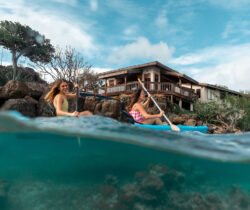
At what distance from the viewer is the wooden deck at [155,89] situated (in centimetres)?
2284

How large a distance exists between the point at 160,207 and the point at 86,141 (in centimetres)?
282

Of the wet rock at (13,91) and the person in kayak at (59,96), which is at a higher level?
the wet rock at (13,91)

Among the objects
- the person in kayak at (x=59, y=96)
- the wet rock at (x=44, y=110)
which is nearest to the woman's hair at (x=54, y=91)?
the person in kayak at (x=59, y=96)

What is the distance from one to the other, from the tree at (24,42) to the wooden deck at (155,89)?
37.7ft

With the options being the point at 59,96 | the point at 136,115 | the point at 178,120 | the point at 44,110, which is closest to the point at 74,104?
the point at 44,110

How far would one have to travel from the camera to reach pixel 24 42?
103 ft

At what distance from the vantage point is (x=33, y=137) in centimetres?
631

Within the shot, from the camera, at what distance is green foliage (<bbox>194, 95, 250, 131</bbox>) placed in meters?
18.1

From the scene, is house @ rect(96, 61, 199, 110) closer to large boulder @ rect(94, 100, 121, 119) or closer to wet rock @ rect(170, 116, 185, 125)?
wet rock @ rect(170, 116, 185, 125)

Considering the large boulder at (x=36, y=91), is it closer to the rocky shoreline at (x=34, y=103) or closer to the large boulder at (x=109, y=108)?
the rocky shoreline at (x=34, y=103)

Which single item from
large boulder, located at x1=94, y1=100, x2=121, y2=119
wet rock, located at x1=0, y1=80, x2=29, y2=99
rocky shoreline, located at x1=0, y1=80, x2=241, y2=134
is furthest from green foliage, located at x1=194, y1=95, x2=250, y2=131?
wet rock, located at x1=0, y1=80, x2=29, y2=99

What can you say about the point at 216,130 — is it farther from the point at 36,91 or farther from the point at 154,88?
the point at 36,91

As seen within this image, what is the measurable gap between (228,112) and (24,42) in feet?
95.6

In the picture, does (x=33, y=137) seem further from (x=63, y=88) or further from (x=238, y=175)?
(x=238, y=175)
